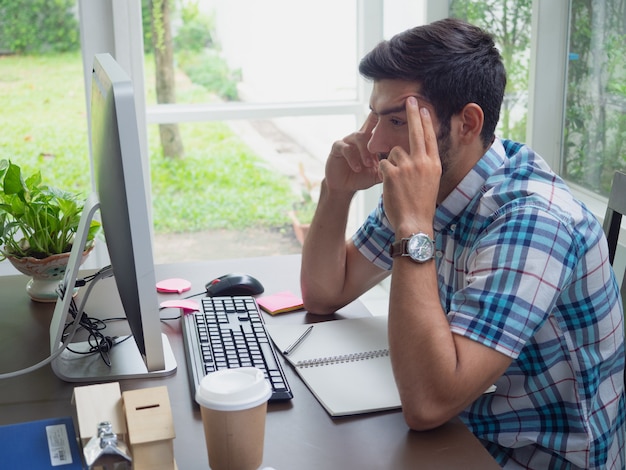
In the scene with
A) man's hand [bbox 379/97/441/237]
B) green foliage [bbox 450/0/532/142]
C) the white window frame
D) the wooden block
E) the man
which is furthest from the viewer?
green foliage [bbox 450/0/532/142]

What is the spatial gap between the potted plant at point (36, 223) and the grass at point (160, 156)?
1.36 metres

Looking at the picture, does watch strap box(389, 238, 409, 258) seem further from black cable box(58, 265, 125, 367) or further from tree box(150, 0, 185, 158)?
tree box(150, 0, 185, 158)

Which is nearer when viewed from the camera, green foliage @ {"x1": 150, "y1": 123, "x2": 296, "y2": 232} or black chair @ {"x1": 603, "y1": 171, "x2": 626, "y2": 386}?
black chair @ {"x1": 603, "y1": 171, "x2": 626, "y2": 386}

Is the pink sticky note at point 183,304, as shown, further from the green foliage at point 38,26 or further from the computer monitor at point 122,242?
the green foliage at point 38,26

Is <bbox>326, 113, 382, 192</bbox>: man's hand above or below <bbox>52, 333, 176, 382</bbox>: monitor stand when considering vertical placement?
above

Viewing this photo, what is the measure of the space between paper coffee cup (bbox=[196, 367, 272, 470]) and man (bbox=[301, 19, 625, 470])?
26cm

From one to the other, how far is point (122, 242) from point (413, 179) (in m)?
0.47

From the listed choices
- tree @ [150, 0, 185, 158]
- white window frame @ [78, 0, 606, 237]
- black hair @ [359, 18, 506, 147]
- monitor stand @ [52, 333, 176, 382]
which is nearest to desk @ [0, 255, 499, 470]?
monitor stand @ [52, 333, 176, 382]

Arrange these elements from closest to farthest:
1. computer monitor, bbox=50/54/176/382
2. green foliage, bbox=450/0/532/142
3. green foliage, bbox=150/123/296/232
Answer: computer monitor, bbox=50/54/176/382, green foliage, bbox=450/0/532/142, green foliage, bbox=150/123/296/232

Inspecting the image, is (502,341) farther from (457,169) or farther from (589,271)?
(457,169)

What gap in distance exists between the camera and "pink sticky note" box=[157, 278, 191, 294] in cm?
166

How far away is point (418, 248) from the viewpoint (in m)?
1.21

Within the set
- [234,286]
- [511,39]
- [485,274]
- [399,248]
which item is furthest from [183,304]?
[511,39]

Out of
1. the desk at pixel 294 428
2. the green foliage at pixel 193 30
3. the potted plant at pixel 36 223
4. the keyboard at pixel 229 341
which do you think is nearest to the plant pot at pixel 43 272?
the potted plant at pixel 36 223
